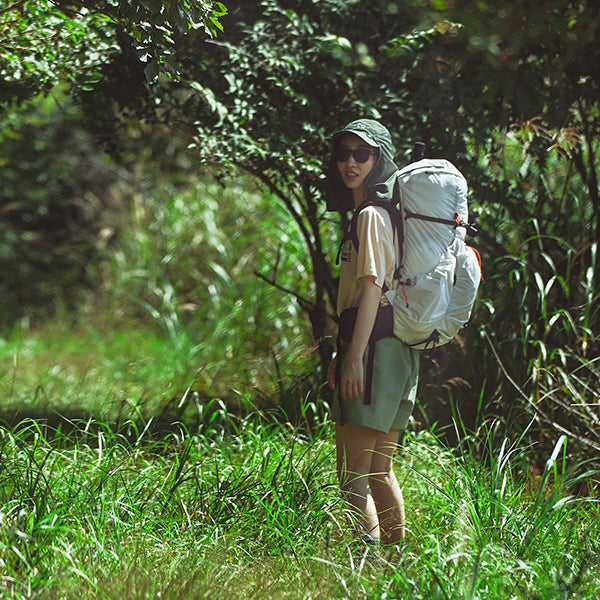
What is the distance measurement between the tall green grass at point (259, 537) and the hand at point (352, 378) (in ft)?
1.69

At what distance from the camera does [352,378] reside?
2672mm

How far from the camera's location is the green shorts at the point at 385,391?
2715 millimetres

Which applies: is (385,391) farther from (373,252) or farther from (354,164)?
(354,164)

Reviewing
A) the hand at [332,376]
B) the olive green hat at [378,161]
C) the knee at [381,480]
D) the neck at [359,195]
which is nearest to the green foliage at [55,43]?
the olive green hat at [378,161]

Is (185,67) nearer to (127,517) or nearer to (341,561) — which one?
(127,517)

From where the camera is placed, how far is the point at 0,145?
30.0 feet

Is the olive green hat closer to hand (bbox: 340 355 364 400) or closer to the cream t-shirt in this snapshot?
the cream t-shirt

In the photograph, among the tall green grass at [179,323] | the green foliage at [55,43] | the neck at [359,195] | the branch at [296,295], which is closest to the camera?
the neck at [359,195]

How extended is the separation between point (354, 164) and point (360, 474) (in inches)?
48.8

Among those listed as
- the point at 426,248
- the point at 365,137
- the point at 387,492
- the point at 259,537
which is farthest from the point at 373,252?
the point at 259,537

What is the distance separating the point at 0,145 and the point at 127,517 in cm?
756

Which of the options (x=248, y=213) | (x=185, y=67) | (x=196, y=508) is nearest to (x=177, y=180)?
(x=248, y=213)

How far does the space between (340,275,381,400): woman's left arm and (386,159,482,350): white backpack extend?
0.14 m

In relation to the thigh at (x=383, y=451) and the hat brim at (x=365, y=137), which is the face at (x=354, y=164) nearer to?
the hat brim at (x=365, y=137)
